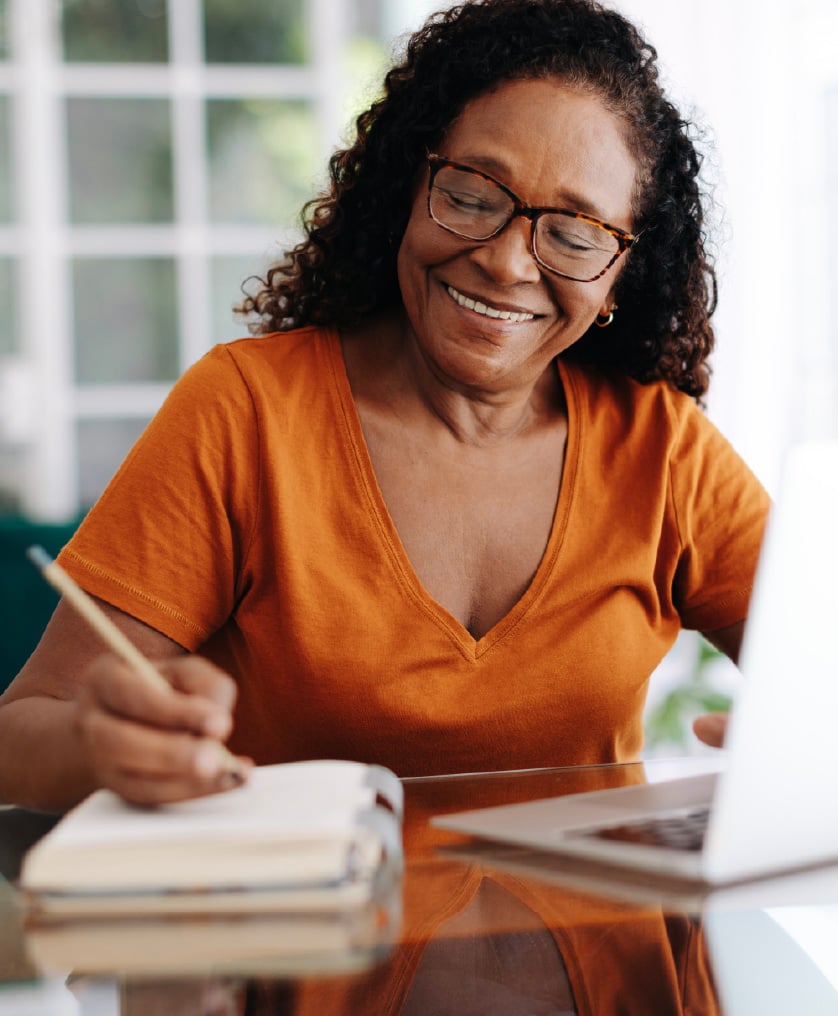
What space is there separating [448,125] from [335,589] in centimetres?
56

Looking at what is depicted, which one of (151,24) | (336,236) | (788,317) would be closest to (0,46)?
(151,24)

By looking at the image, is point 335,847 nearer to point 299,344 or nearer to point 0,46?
point 299,344

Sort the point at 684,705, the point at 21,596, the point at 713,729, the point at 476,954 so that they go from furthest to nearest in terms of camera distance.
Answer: the point at 684,705 → the point at 21,596 → the point at 713,729 → the point at 476,954

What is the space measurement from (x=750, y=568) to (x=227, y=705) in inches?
35.6

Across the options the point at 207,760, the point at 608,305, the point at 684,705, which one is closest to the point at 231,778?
the point at 207,760

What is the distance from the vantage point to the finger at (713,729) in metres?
1.11

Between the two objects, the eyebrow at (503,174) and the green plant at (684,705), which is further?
the green plant at (684,705)

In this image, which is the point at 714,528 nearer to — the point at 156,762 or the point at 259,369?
the point at 259,369

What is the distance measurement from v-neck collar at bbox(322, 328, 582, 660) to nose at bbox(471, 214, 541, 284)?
0.74 feet

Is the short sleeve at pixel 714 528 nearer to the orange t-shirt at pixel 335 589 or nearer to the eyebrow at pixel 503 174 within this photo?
the orange t-shirt at pixel 335 589

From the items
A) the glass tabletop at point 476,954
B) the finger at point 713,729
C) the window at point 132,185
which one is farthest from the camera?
the window at point 132,185

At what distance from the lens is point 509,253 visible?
1401 mm

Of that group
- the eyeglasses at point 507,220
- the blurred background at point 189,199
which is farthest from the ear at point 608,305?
the blurred background at point 189,199

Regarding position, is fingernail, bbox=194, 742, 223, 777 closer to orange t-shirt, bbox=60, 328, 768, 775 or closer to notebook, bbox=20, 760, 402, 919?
notebook, bbox=20, 760, 402, 919
